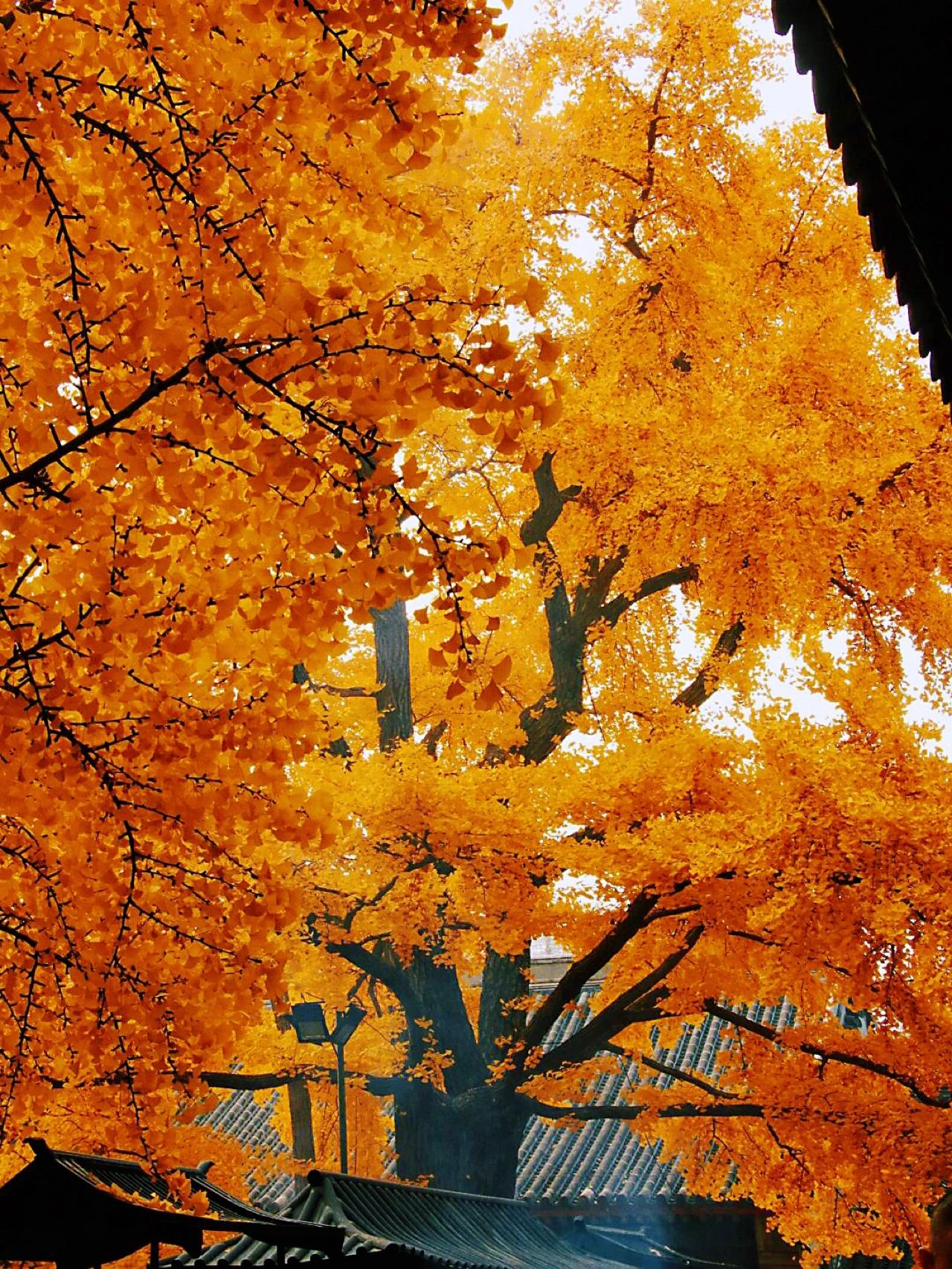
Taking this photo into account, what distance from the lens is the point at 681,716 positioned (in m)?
9.32

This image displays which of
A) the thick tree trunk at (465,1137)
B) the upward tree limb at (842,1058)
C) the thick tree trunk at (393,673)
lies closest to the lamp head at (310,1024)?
the thick tree trunk at (465,1137)

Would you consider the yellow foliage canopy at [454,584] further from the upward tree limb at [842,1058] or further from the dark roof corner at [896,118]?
the dark roof corner at [896,118]

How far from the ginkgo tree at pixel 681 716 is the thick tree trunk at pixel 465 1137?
2cm

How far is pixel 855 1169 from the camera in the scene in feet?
26.9

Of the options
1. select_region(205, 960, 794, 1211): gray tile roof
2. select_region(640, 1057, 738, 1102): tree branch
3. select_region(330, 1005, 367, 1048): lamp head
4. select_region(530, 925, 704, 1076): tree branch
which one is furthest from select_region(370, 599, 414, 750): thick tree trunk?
select_region(205, 960, 794, 1211): gray tile roof

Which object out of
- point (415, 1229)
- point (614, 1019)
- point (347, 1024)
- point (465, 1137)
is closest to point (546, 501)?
point (614, 1019)

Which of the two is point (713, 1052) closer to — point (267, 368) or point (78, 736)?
point (78, 736)

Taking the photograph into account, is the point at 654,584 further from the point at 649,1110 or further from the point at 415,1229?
the point at 415,1229

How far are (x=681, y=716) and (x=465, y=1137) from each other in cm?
370

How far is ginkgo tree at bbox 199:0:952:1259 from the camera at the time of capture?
25.9ft

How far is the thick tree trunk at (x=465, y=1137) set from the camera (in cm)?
959

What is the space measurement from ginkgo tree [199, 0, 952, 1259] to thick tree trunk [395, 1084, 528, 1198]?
2 cm

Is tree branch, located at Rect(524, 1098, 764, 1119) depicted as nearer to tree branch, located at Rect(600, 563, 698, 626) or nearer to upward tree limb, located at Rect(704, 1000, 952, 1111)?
upward tree limb, located at Rect(704, 1000, 952, 1111)

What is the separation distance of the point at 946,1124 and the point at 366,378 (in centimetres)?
698
